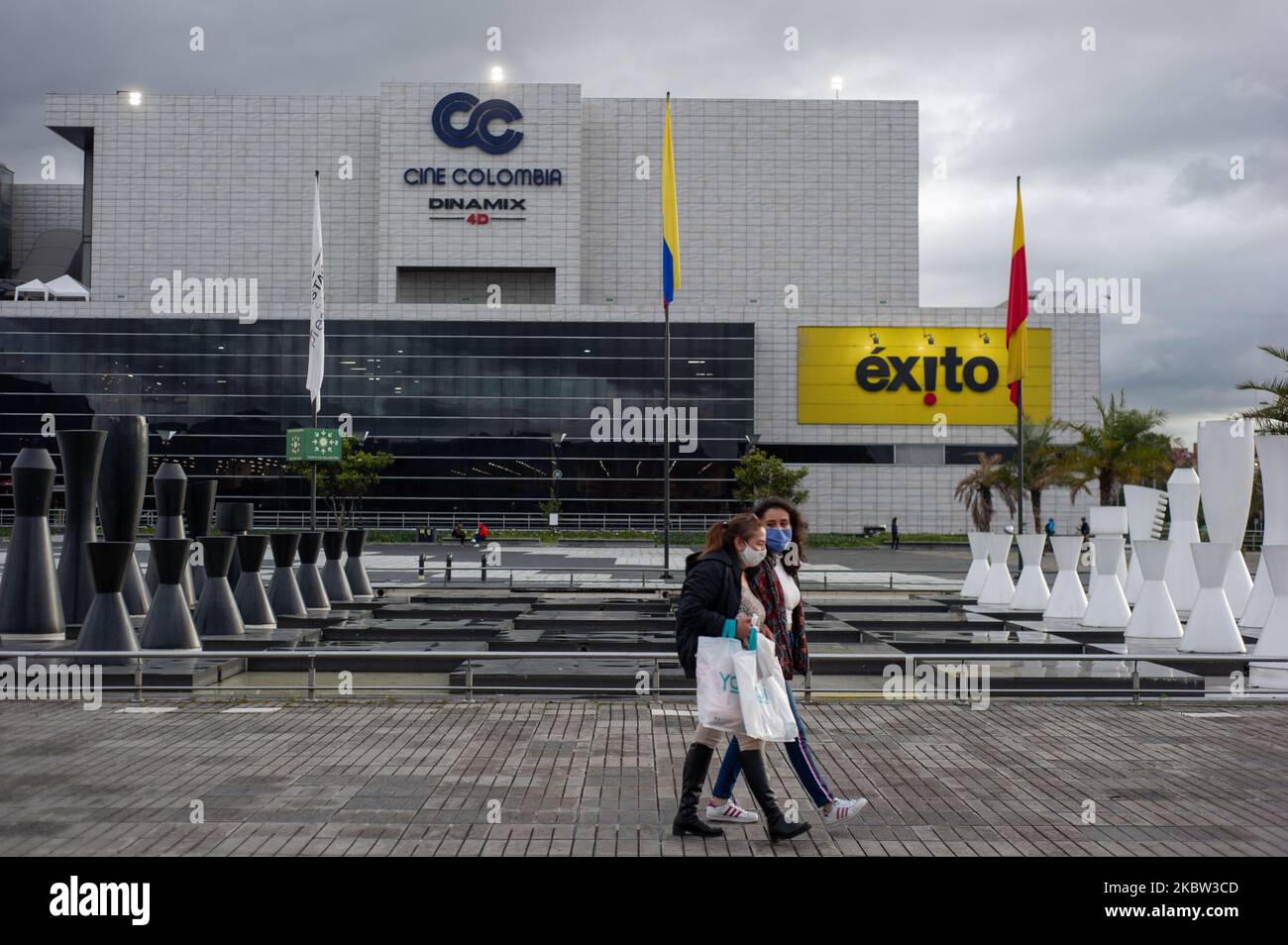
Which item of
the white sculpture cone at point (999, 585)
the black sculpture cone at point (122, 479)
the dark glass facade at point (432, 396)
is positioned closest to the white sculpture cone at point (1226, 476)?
the white sculpture cone at point (999, 585)

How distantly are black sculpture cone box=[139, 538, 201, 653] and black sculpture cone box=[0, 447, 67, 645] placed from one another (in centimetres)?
182

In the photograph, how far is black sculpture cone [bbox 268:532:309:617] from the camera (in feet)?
55.8

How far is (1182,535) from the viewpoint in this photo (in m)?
17.2

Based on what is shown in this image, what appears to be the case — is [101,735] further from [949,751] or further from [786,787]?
[949,751]

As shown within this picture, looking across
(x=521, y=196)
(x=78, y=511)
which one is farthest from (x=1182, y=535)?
(x=521, y=196)

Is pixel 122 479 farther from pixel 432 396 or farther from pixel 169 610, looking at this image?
pixel 432 396

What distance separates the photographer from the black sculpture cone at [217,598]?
1439 cm

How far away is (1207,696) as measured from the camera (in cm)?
1074

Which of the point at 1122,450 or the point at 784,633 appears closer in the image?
the point at 784,633

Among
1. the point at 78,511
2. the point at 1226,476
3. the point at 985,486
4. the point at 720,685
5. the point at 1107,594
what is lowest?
the point at 1107,594

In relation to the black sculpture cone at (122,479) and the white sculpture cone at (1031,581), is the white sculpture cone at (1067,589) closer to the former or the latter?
the white sculpture cone at (1031,581)

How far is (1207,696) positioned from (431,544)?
40.6 m

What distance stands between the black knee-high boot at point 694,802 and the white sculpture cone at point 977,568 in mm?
17226

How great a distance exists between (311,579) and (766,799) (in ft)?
45.7
